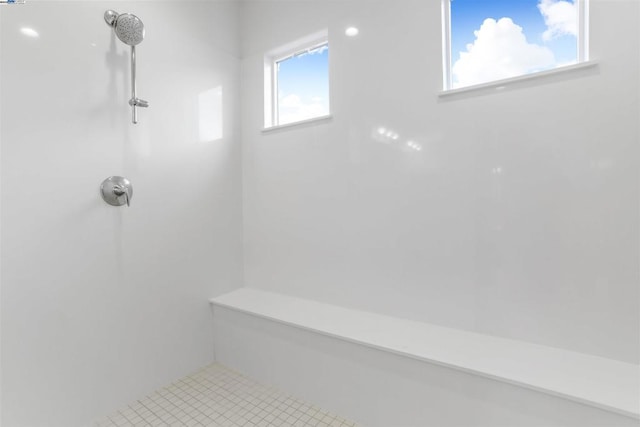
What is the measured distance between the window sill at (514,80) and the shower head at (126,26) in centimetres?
160

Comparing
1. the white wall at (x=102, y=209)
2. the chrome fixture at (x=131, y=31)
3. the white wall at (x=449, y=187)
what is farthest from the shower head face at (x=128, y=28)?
the white wall at (x=449, y=187)

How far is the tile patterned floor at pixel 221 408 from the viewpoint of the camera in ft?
5.18

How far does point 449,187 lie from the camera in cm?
163

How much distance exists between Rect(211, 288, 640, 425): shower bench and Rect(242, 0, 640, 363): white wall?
81 millimetres

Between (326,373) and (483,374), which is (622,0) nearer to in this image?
(483,374)

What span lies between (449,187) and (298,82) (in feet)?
4.46

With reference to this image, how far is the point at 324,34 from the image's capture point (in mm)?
2043

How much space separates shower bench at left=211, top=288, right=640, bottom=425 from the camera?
1.14m

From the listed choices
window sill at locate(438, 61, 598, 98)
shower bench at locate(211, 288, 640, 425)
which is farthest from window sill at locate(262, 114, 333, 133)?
shower bench at locate(211, 288, 640, 425)

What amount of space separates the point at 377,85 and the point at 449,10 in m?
0.51

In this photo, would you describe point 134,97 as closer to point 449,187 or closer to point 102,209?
point 102,209

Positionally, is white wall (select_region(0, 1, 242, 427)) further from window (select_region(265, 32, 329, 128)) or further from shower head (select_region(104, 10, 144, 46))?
window (select_region(265, 32, 329, 128))

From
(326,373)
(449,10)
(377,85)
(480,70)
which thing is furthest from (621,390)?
→ (449,10)

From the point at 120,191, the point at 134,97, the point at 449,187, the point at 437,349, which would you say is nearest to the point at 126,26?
the point at 134,97
